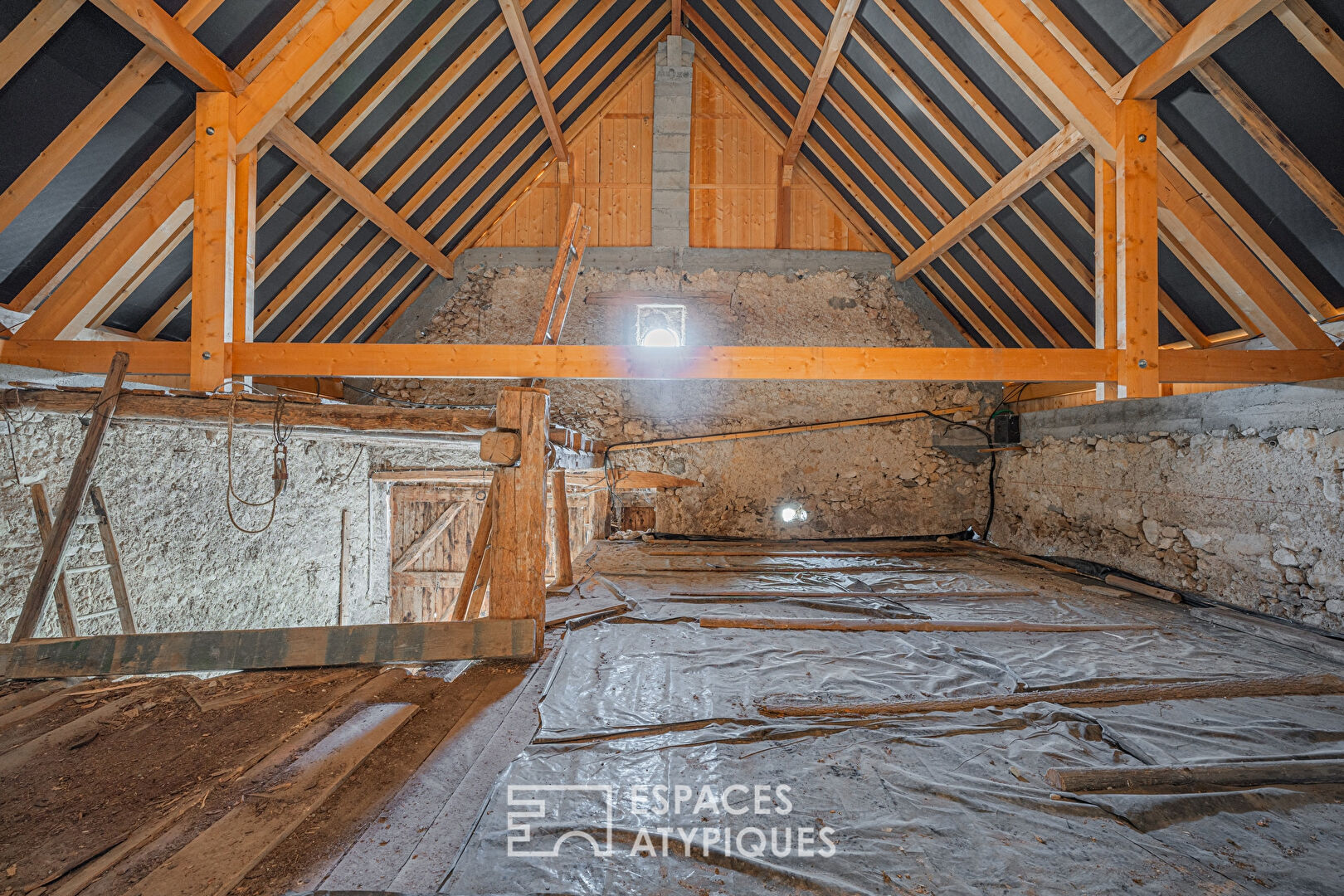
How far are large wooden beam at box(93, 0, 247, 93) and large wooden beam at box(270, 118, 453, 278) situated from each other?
1.75 feet

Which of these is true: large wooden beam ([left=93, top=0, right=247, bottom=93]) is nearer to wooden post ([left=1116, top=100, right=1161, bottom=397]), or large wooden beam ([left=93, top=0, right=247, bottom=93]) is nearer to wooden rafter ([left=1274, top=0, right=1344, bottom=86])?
wooden post ([left=1116, top=100, right=1161, bottom=397])

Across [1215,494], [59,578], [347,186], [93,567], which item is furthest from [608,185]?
[1215,494]

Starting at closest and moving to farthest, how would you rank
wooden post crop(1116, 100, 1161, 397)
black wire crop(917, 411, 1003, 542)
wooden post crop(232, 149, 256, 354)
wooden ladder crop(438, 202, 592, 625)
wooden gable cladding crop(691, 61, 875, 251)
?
wooden ladder crop(438, 202, 592, 625) → wooden post crop(1116, 100, 1161, 397) → wooden post crop(232, 149, 256, 354) → black wire crop(917, 411, 1003, 542) → wooden gable cladding crop(691, 61, 875, 251)

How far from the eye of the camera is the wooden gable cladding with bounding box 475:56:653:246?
7.25 m

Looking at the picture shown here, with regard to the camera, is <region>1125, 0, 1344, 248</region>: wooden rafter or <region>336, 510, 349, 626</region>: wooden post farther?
<region>336, 510, 349, 626</region>: wooden post

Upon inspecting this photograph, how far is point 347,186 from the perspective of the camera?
4.86m

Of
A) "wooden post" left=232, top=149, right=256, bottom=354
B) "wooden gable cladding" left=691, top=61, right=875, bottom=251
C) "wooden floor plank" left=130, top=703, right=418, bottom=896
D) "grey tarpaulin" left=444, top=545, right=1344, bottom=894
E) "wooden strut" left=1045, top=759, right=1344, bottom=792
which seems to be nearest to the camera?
"wooden floor plank" left=130, top=703, right=418, bottom=896

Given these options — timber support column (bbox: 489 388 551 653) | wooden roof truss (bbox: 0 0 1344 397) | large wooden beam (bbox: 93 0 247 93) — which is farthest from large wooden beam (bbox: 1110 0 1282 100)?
large wooden beam (bbox: 93 0 247 93)

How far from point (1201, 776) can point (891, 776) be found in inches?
38.1

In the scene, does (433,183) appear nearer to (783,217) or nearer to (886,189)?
(783,217)

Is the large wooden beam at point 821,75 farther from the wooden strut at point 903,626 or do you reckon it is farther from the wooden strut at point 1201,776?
the wooden strut at point 1201,776

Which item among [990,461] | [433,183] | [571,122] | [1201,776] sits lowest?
[1201,776]

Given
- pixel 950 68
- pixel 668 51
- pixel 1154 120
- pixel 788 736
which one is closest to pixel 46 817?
pixel 788 736

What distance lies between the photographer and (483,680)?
Answer: 8.30 feet
